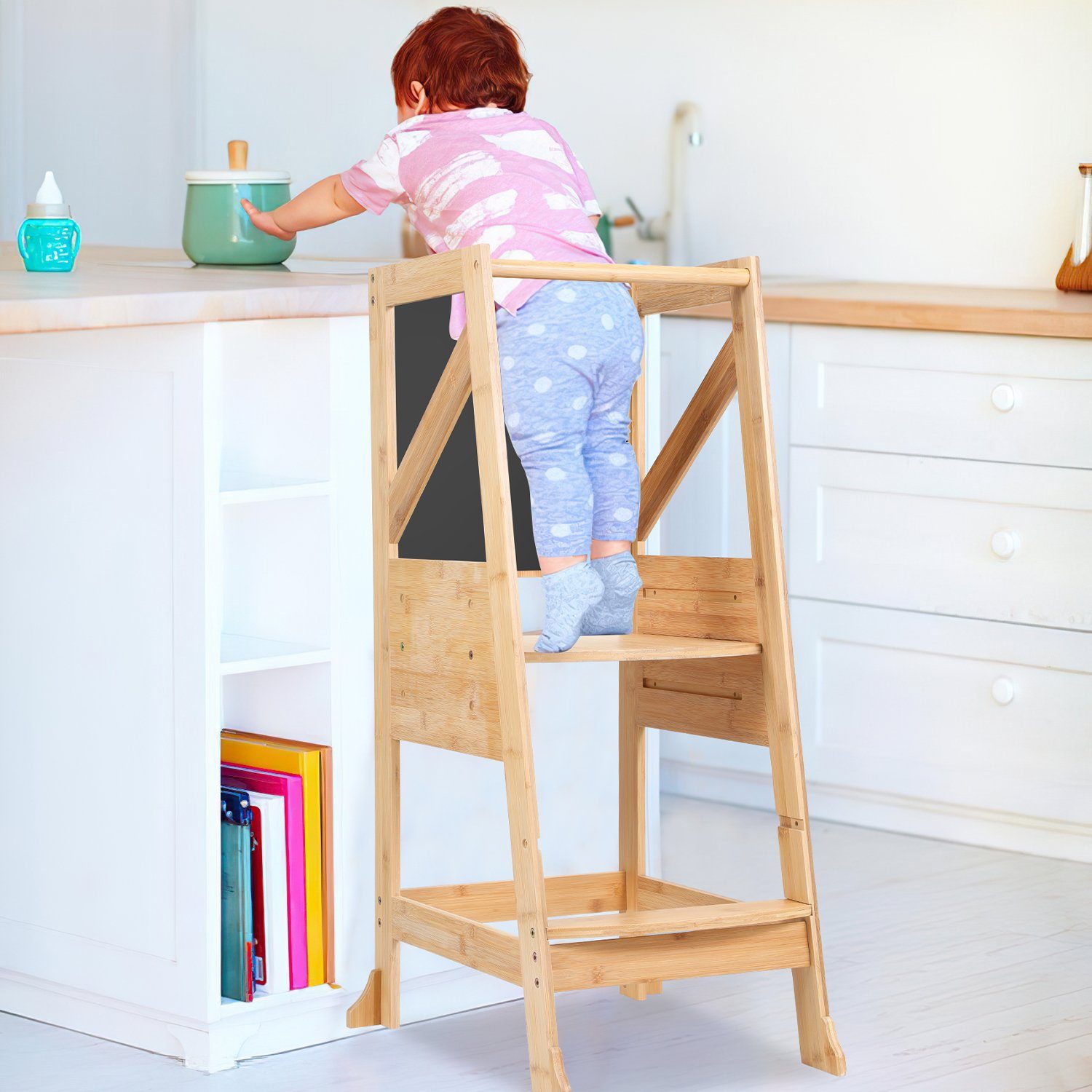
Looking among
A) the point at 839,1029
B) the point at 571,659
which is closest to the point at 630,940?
the point at 571,659

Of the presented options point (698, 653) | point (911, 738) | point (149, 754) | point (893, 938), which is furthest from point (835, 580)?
point (149, 754)

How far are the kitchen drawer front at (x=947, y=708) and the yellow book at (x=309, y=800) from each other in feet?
4.24

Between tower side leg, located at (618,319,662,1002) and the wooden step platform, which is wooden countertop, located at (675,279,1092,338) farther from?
the wooden step platform

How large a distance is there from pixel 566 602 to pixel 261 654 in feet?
1.24

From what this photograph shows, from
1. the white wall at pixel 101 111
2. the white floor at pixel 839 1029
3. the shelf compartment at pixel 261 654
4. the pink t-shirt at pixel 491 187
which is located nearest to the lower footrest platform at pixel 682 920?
the white floor at pixel 839 1029

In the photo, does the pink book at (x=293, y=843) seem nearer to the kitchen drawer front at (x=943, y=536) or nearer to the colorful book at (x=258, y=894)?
the colorful book at (x=258, y=894)

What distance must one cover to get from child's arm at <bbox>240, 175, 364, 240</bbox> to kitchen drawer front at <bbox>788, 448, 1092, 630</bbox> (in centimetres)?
117

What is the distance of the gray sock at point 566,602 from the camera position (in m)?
A: 1.96

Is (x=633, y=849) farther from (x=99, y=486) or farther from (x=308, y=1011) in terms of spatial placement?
(x=99, y=486)

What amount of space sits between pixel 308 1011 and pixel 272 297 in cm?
84

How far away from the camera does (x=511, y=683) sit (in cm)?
185

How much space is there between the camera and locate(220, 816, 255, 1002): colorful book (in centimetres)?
211

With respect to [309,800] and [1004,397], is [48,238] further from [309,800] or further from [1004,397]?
[1004,397]

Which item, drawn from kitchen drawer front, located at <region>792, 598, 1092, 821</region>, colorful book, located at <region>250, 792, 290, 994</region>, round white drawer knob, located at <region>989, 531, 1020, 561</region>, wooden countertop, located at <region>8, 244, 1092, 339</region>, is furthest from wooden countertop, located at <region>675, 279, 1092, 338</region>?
colorful book, located at <region>250, 792, 290, 994</region>
